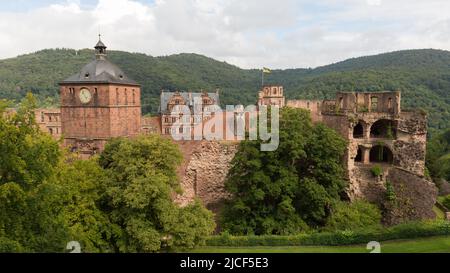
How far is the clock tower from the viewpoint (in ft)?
83.9

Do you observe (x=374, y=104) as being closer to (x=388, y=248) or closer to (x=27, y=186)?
(x=388, y=248)

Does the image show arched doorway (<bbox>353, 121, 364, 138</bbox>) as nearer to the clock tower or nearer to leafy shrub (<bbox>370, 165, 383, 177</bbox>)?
leafy shrub (<bbox>370, 165, 383, 177</bbox>)

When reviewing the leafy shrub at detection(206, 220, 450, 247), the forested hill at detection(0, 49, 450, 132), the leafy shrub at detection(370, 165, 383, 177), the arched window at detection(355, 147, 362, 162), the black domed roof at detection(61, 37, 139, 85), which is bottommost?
the leafy shrub at detection(206, 220, 450, 247)

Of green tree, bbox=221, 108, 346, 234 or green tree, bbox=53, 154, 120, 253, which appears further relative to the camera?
green tree, bbox=221, 108, 346, 234

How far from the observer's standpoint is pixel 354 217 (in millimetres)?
22297

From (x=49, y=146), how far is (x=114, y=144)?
7.24 meters

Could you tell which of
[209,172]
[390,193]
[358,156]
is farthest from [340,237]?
[358,156]

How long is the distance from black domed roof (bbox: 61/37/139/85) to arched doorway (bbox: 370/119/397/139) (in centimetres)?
1782

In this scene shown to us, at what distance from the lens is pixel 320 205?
2138cm

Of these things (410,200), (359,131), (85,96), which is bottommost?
(410,200)

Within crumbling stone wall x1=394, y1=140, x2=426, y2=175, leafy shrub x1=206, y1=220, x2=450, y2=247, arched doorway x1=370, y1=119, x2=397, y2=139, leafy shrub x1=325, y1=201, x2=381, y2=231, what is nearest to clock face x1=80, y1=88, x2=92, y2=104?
leafy shrub x1=206, y1=220, x2=450, y2=247

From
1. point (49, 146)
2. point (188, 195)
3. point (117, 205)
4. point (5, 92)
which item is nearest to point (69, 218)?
point (117, 205)

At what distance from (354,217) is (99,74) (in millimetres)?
18601
